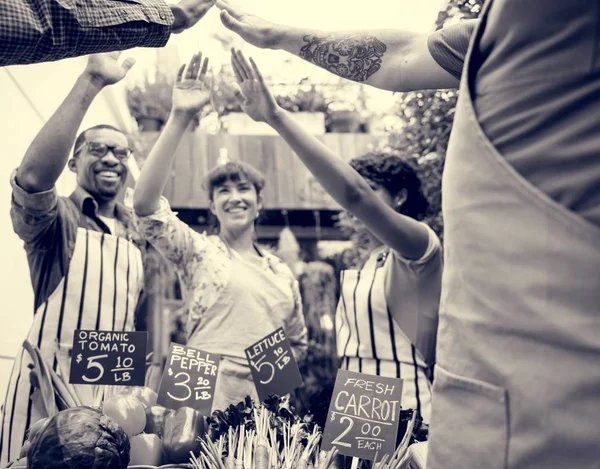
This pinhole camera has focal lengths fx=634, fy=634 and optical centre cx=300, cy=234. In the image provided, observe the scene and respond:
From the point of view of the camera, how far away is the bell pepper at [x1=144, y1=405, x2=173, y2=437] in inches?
61.0

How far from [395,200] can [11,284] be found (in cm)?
182

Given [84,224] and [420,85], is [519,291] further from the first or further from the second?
[84,224]

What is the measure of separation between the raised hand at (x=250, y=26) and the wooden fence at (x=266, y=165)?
3.93m

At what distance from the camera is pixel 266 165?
605 cm

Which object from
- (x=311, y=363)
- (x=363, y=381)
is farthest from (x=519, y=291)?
(x=311, y=363)

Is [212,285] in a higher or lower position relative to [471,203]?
higher

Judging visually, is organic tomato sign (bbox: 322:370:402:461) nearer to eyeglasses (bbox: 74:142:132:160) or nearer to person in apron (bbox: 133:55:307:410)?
person in apron (bbox: 133:55:307:410)

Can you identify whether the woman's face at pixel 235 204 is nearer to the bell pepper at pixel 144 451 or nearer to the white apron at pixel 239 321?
the white apron at pixel 239 321

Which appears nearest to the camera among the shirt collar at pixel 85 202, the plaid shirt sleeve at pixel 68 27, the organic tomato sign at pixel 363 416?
the plaid shirt sleeve at pixel 68 27

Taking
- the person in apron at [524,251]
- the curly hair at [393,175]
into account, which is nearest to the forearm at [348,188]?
the curly hair at [393,175]

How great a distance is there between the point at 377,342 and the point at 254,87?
3.03 ft

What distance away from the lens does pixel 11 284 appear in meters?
2.93

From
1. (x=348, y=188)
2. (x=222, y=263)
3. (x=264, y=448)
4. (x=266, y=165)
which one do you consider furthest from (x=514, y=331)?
(x=266, y=165)

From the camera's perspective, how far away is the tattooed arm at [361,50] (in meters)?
1.48
